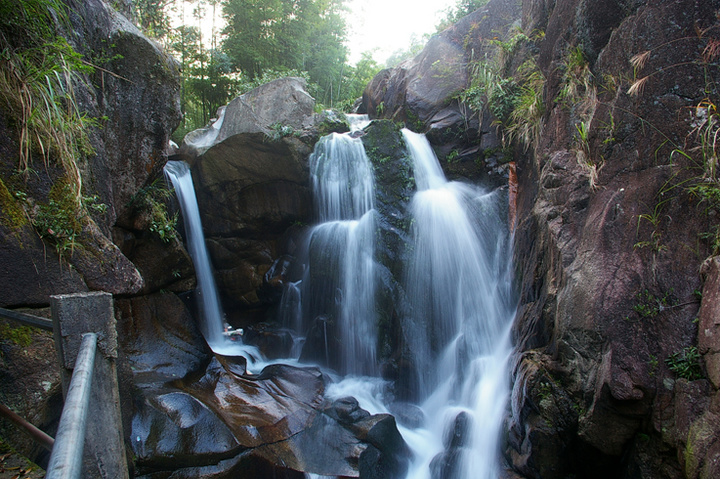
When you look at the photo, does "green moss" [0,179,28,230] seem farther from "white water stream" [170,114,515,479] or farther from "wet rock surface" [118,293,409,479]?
"white water stream" [170,114,515,479]

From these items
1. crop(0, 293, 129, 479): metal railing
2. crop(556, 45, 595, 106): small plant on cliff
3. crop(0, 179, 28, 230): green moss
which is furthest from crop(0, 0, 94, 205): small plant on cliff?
crop(556, 45, 595, 106): small plant on cliff

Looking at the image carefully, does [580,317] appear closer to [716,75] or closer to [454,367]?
[716,75]

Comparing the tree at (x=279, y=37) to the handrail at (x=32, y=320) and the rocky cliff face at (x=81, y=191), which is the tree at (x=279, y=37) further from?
the handrail at (x=32, y=320)

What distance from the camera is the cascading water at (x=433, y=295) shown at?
5.08 meters

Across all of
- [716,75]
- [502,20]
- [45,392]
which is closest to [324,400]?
[45,392]

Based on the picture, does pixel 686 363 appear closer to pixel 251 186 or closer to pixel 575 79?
pixel 575 79

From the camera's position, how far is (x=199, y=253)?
8.75 meters

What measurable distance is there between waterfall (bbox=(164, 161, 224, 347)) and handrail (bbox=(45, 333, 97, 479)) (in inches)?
289

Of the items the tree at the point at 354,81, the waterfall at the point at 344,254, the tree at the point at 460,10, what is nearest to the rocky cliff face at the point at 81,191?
the waterfall at the point at 344,254

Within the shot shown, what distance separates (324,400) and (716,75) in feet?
19.2

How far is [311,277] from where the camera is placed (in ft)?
26.9

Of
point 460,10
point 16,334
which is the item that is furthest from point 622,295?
point 460,10

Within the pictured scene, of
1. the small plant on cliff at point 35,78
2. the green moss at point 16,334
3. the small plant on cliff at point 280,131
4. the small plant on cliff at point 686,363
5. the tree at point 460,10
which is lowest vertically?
the small plant on cliff at point 686,363

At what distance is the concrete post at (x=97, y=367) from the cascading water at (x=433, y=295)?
384cm
